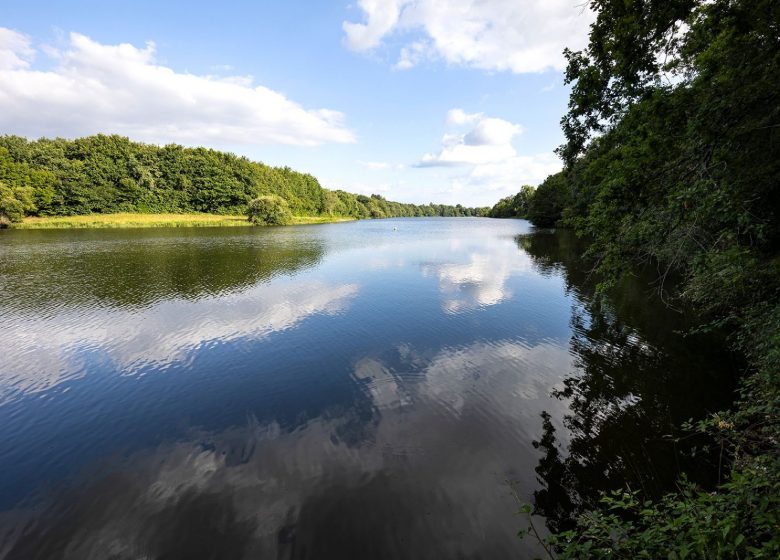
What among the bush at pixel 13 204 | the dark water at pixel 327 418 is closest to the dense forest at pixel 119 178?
the bush at pixel 13 204

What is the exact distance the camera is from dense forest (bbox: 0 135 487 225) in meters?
80.4

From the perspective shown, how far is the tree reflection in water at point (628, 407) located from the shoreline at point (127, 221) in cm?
9623

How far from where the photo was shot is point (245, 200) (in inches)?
4727

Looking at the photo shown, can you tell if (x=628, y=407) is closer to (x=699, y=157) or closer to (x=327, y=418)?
(x=699, y=157)

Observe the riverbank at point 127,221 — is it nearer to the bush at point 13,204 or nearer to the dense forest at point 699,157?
the bush at point 13,204

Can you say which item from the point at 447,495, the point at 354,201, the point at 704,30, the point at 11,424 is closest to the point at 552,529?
the point at 447,495

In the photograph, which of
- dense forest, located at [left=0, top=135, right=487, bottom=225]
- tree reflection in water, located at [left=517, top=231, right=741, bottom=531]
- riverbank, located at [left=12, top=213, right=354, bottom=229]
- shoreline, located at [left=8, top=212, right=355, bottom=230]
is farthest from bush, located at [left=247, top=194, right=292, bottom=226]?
tree reflection in water, located at [left=517, top=231, right=741, bottom=531]

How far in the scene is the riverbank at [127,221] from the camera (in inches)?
2965

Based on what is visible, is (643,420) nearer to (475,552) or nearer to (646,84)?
(475,552)

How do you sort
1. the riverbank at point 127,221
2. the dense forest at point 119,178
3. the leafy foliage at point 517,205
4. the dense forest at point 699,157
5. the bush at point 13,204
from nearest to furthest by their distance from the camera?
the dense forest at point 699,157, the bush at point 13,204, the riverbank at point 127,221, the dense forest at point 119,178, the leafy foliage at point 517,205

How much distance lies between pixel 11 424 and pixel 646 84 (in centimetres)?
2302

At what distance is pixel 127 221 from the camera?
84.2 m

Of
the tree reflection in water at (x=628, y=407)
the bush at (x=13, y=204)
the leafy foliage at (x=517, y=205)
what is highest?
the leafy foliage at (x=517, y=205)

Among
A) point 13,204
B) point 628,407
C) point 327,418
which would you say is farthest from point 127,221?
point 628,407
